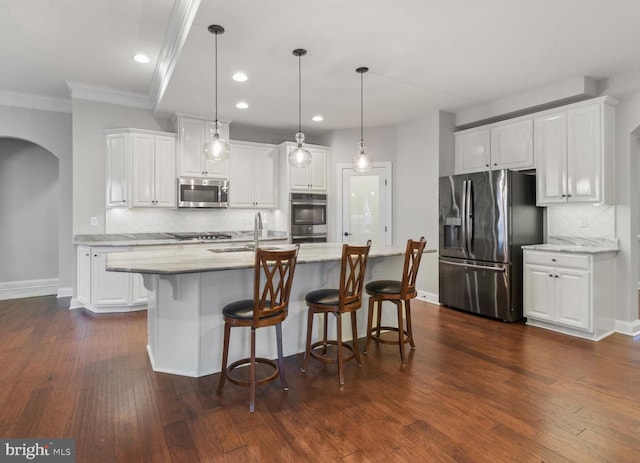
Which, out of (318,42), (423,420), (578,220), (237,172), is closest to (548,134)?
(578,220)

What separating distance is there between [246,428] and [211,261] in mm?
1142

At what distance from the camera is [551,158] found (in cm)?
415

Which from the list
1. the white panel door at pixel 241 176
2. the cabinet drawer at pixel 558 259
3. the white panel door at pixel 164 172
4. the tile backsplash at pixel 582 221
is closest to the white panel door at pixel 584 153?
the tile backsplash at pixel 582 221

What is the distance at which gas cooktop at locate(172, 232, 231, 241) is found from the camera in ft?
17.5

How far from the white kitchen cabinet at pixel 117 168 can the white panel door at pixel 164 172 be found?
370mm

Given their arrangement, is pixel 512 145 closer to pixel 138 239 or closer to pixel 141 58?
pixel 141 58

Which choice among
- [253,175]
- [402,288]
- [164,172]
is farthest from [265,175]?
[402,288]

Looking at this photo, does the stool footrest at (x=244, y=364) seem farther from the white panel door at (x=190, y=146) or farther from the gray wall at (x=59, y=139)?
the gray wall at (x=59, y=139)

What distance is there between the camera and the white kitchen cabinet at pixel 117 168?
486 cm

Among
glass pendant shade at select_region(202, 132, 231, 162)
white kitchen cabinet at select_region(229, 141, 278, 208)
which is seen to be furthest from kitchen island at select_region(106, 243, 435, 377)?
white kitchen cabinet at select_region(229, 141, 278, 208)

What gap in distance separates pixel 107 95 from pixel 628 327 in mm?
6932

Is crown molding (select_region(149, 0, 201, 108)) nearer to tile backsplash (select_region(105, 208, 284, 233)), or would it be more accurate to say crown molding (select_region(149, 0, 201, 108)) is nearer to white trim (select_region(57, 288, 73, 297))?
tile backsplash (select_region(105, 208, 284, 233))

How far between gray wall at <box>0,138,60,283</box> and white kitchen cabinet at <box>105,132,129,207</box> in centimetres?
194

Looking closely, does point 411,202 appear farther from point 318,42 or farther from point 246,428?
point 246,428
